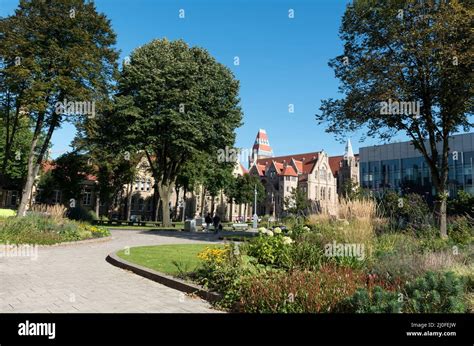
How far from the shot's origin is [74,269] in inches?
428

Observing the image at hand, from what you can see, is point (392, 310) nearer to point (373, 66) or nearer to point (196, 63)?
point (373, 66)

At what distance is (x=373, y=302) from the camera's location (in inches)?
202

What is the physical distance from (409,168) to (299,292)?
2582 inches

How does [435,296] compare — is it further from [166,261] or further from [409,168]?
[409,168]

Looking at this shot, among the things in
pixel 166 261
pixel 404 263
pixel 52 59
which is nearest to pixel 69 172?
pixel 52 59

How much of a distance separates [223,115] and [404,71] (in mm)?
18906

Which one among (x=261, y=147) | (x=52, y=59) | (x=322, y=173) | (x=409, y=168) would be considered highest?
(x=261, y=147)

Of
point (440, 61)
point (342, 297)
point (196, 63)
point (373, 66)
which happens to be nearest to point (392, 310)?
point (342, 297)

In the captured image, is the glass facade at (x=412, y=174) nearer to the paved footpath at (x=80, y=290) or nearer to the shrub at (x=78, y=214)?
the shrub at (x=78, y=214)

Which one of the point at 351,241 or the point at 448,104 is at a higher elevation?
the point at 448,104

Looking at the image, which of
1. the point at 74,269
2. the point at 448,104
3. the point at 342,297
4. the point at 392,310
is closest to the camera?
the point at 392,310
